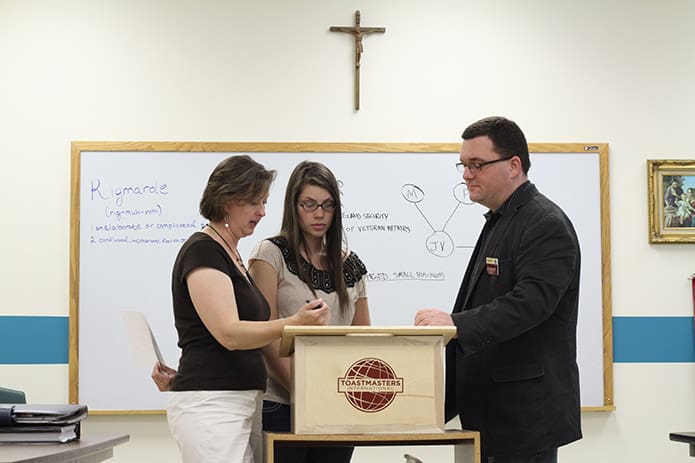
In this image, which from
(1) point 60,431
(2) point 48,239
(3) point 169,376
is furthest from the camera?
(2) point 48,239

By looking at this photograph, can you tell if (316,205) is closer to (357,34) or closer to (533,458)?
(533,458)

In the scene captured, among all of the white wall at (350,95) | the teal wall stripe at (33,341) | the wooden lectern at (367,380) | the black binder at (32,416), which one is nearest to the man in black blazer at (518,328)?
the wooden lectern at (367,380)

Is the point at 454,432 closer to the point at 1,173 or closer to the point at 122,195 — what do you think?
the point at 122,195

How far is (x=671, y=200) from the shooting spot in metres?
4.41

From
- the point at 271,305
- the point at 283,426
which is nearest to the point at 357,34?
the point at 271,305

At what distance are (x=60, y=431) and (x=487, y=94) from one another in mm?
2910

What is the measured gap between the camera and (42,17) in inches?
172

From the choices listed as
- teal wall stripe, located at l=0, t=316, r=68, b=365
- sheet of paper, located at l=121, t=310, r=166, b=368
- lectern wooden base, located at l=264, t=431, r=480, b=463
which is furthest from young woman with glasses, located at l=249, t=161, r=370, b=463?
teal wall stripe, located at l=0, t=316, r=68, b=365

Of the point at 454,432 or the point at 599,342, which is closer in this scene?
the point at 454,432

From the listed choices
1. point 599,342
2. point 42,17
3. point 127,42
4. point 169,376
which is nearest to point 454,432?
point 169,376

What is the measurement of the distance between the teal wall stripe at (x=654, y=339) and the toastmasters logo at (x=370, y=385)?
2421 mm

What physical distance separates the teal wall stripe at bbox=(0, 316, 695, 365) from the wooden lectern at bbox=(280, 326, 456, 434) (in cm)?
234

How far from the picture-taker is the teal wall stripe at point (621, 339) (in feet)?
13.8

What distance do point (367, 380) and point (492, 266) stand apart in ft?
1.76
